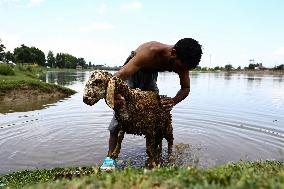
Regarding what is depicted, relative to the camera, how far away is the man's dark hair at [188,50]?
7.25 m

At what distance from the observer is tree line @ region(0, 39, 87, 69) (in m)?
114

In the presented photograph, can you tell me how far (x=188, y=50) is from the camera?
724cm

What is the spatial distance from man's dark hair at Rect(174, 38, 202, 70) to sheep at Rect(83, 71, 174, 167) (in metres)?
0.94

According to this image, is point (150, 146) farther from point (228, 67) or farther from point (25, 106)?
point (228, 67)

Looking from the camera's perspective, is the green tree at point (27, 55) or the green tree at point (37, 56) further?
the green tree at point (37, 56)

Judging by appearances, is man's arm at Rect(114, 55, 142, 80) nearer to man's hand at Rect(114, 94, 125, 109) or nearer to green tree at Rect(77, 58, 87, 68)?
man's hand at Rect(114, 94, 125, 109)

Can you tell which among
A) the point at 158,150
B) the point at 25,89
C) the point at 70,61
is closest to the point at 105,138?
the point at 158,150

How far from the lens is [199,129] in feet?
44.0

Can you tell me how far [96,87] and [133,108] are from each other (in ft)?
3.11

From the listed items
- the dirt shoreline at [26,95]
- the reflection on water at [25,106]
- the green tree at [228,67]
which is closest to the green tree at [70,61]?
the green tree at [228,67]

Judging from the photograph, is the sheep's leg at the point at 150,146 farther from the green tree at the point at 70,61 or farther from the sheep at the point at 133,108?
the green tree at the point at 70,61

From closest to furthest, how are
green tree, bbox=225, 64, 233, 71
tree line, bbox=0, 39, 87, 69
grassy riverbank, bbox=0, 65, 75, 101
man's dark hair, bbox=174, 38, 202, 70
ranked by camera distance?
man's dark hair, bbox=174, 38, 202, 70 < grassy riverbank, bbox=0, 65, 75, 101 < tree line, bbox=0, 39, 87, 69 < green tree, bbox=225, 64, 233, 71

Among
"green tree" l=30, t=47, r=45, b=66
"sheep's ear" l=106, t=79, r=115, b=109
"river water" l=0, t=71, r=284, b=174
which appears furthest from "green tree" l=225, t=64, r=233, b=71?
"sheep's ear" l=106, t=79, r=115, b=109

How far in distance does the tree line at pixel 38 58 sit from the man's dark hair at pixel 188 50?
90356mm
